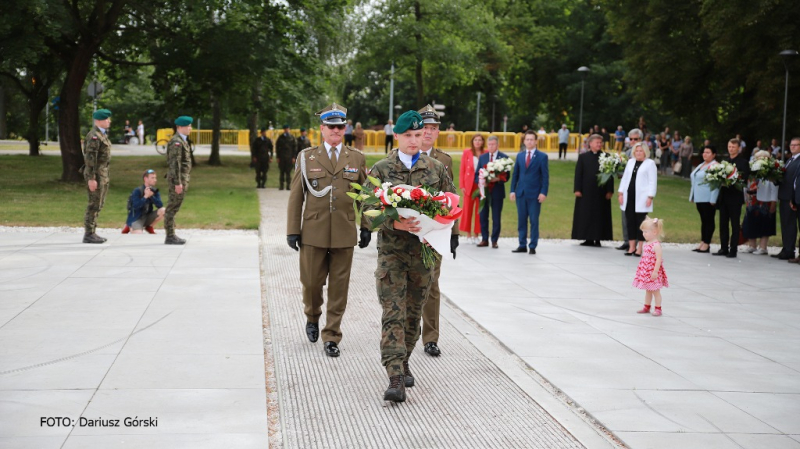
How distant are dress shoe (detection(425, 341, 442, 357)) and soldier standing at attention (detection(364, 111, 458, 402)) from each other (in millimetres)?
1059

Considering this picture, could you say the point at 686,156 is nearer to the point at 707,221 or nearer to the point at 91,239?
the point at 707,221

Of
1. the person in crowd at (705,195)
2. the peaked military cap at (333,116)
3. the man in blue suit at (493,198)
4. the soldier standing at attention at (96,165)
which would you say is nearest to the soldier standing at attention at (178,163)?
the soldier standing at attention at (96,165)

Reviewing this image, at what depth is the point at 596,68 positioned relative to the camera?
5312cm

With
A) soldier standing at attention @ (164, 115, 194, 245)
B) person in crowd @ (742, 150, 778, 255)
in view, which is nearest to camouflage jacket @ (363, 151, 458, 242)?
soldier standing at attention @ (164, 115, 194, 245)

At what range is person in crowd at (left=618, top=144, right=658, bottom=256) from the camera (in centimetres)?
1430

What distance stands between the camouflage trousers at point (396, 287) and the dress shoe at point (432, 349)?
1199 millimetres

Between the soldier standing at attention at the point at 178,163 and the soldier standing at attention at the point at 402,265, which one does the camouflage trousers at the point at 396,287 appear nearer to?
Result: the soldier standing at attention at the point at 402,265

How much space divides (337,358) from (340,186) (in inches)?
59.6

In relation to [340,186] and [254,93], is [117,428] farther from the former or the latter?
[254,93]

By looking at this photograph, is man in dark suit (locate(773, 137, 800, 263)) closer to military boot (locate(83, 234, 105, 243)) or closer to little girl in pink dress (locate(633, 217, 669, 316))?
little girl in pink dress (locate(633, 217, 669, 316))

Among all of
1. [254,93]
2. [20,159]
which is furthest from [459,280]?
[20,159]

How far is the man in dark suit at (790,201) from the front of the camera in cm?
1475

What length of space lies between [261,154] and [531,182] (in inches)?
590

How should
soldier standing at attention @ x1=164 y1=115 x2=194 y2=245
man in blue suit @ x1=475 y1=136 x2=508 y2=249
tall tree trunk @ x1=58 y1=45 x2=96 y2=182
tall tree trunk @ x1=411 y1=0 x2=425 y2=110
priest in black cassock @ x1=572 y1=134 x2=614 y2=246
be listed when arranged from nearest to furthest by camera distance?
soldier standing at attention @ x1=164 y1=115 x2=194 y2=245
man in blue suit @ x1=475 y1=136 x2=508 y2=249
priest in black cassock @ x1=572 y1=134 x2=614 y2=246
tall tree trunk @ x1=58 y1=45 x2=96 y2=182
tall tree trunk @ x1=411 y1=0 x2=425 y2=110
